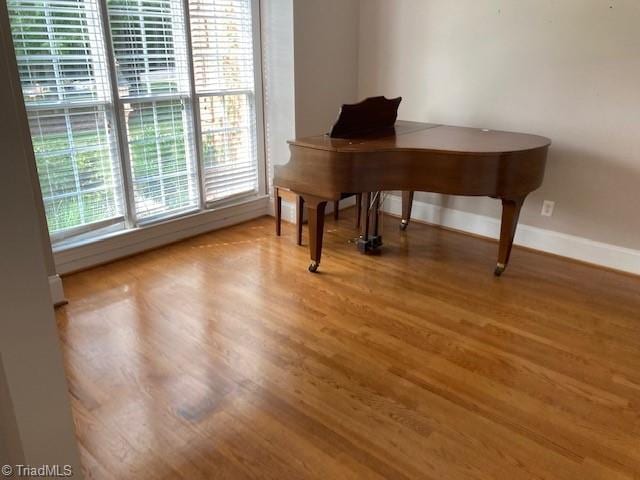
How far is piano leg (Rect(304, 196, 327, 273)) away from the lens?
119 inches

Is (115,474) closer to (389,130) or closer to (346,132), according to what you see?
(346,132)

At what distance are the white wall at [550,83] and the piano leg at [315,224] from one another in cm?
137

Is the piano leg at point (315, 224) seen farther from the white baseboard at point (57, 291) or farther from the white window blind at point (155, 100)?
the white baseboard at point (57, 291)

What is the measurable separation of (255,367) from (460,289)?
1380mm

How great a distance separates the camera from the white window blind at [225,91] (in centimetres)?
360

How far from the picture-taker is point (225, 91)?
381 cm

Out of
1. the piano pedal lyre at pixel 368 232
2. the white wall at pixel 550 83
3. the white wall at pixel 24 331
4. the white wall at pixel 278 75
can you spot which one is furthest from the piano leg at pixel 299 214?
the white wall at pixel 24 331

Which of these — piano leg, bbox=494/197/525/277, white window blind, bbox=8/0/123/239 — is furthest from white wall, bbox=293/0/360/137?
piano leg, bbox=494/197/525/277

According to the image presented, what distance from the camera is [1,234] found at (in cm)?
108

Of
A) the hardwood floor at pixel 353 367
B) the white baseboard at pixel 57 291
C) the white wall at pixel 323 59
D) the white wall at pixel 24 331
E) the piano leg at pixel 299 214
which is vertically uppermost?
the white wall at pixel 323 59

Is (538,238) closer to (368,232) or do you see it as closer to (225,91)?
(368,232)

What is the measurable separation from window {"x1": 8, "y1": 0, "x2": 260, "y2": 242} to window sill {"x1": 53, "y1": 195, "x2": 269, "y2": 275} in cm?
8

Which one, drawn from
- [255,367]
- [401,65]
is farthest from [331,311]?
[401,65]

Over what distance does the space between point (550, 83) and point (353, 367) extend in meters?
2.35
